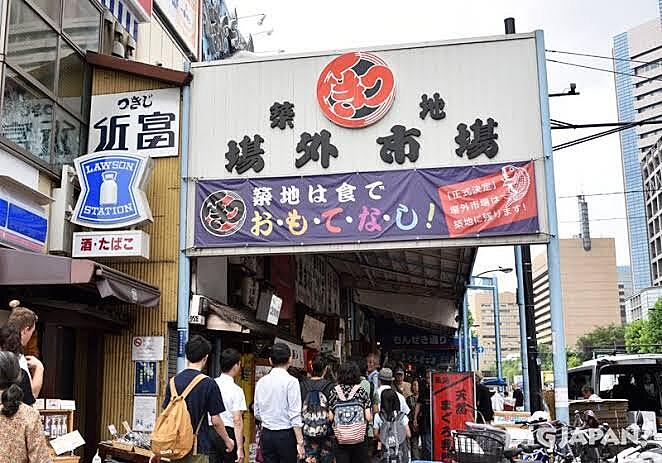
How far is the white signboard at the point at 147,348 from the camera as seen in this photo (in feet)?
33.5

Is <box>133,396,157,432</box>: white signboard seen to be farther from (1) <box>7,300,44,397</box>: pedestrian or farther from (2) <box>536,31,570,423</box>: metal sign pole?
(2) <box>536,31,570,423</box>: metal sign pole

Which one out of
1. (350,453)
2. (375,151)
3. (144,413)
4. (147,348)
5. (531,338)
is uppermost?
(375,151)

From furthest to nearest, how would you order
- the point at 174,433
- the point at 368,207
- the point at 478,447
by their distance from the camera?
the point at 368,207
the point at 478,447
the point at 174,433

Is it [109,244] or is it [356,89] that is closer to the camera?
[109,244]

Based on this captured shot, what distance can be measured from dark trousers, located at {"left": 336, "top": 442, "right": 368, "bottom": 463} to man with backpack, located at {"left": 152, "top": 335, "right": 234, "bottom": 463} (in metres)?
1.79

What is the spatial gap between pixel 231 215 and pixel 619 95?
173733 millimetres

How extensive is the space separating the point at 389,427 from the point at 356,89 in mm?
4715

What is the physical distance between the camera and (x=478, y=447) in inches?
247

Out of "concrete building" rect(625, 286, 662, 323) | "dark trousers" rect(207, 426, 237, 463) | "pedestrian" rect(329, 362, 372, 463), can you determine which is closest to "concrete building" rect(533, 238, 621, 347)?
"concrete building" rect(625, 286, 662, 323)

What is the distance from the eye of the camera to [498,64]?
10266mm

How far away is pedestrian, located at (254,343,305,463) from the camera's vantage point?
7.27 meters

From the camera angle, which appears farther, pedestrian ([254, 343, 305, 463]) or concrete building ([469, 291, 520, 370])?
concrete building ([469, 291, 520, 370])

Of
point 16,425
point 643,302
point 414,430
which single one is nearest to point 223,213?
point 414,430

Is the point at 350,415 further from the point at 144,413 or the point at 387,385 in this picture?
the point at 144,413
